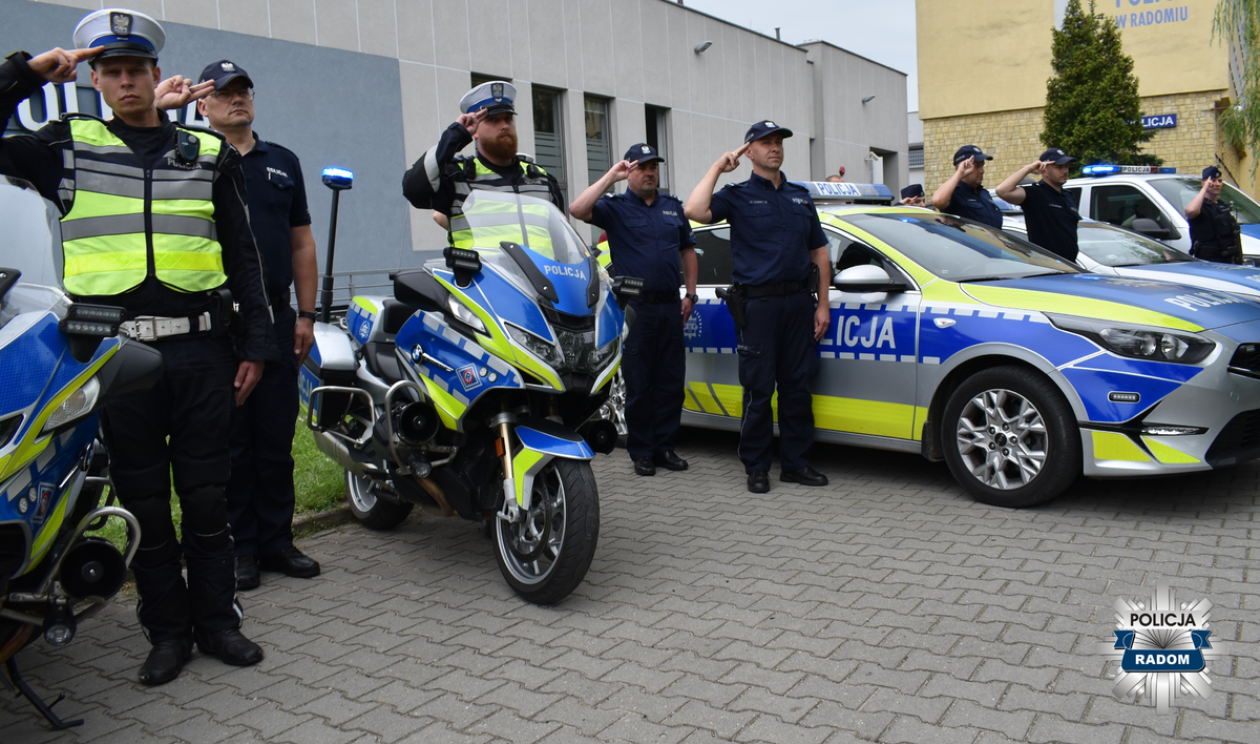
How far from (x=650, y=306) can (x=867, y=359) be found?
1.37 meters

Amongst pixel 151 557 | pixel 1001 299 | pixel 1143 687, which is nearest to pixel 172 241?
pixel 151 557

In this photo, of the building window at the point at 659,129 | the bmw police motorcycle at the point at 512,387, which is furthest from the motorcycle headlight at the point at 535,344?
the building window at the point at 659,129

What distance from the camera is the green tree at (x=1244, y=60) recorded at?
14.0 m

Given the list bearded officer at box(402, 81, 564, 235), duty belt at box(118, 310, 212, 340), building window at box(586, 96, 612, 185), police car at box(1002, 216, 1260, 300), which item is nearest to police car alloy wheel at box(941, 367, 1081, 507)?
police car at box(1002, 216, 1260, 300)

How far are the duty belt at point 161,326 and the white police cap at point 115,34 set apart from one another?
33.7 inches

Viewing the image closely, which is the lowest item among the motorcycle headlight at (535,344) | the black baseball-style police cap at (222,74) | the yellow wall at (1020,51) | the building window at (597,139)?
the motorcycle headlight at (535,344)

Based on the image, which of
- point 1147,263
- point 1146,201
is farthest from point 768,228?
point 1146,201

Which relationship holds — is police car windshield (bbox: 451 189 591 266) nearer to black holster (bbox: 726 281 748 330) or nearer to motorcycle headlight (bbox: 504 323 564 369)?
motorcycle headlight (bbox: 504 323 564 369)

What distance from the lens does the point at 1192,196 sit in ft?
31.5

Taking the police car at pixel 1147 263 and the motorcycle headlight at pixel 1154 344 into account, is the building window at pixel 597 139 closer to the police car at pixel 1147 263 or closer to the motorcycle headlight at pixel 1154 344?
the police car at pixel 1147 263

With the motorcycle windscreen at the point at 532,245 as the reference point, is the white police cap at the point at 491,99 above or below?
above

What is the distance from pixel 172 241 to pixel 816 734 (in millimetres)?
2578

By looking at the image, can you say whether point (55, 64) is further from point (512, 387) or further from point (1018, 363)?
point (1018, 363)

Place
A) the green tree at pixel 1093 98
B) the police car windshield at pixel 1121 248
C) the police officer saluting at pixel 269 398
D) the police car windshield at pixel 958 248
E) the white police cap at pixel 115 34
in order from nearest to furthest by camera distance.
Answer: the white police cap at pixel 115 34
the police officer saluting at pixel 269 398
the police car windshield at pixel 958 248
the police car windshield at pixel 1121 248
the green tree at pixel 1093 98
